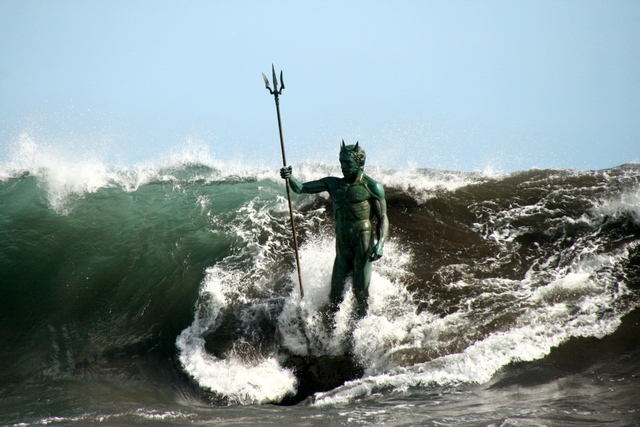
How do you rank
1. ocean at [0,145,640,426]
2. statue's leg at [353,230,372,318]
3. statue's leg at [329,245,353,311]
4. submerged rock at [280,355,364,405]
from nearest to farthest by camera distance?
1. ocean at [0,145,640,426]
2. submerged rock at [280,355,364,405]
3. statue's leg at [353,230,372,318]
4. statue's leg at [329,245,353,311]

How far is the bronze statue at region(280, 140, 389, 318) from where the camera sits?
6.04m

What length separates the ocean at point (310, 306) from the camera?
201 inches

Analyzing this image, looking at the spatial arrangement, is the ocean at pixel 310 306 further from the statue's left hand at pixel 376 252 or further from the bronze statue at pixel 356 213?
the statue's left hand at pixel 376 252

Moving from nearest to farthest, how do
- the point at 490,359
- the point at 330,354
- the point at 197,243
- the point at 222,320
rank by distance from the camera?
1. the point at 490,359
2. the point at 330,354
3. the point at 222,320
4. the point at 197,243

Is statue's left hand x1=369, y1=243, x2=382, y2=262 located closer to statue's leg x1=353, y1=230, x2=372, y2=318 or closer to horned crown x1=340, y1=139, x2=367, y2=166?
statue's leg x1=353, y1=230, x2=372, y2=318

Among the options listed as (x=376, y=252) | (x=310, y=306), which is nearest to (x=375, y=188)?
(x=376, y=252)

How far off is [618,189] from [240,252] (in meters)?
6.67

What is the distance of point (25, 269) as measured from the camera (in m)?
8.08

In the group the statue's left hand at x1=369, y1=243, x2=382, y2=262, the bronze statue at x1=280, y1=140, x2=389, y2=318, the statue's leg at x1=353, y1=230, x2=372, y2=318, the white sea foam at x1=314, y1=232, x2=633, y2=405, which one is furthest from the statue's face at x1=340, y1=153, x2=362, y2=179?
the white sea foam at x1=314, y1=232, x2=633, y2=405

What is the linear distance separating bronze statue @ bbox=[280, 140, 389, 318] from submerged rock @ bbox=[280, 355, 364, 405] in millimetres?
796

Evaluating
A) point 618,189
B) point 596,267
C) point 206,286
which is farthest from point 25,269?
point 618,189

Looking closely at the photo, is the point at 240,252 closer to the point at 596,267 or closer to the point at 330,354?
the point at 330,354

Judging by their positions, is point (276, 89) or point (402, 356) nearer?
point (402, 356)

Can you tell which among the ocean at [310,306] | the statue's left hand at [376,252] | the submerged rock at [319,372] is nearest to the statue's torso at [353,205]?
the statue's left hand at [376,252]
